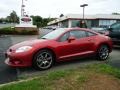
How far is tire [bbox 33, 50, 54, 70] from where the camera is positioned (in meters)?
7.99

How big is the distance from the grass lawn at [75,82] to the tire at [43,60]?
130cm

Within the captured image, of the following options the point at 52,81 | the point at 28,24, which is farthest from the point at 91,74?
the point at 28,24

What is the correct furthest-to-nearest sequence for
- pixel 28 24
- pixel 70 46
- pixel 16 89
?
pixel 28 24 < pixel 70 46 < pixel 16 89

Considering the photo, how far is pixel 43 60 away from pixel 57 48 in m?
0.63

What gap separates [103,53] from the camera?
9852 mm

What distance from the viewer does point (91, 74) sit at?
6.81 m

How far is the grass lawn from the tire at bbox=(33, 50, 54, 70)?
1.30 m

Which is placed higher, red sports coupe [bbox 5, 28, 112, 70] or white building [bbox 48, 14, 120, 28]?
white building [bbox 48, 14, 120, 28]

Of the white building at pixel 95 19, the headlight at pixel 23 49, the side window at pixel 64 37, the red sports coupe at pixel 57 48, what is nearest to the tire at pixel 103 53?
the red sports coupe at pixel 57 48

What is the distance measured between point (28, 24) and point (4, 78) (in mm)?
24802

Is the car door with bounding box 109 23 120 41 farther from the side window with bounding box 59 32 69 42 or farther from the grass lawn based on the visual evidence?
the grass lawn

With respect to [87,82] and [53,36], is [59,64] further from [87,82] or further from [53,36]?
[87,82]

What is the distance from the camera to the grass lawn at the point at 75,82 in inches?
232

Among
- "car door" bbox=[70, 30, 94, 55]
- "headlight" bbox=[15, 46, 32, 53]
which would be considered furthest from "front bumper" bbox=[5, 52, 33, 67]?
"car door" bbox=[70, 30, 94, 55]
